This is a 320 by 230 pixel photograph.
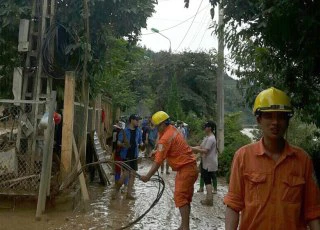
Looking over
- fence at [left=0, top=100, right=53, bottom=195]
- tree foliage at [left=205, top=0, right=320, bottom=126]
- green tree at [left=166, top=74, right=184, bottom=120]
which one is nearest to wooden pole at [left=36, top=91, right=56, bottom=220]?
fence at [left=0, top=100, right=53, bottom=195]

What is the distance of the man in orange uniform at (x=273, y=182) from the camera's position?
95.9 inches

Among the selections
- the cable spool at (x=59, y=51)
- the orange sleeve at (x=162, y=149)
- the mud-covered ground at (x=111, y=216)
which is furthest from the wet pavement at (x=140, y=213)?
the cable spool at (x=59, y=51)

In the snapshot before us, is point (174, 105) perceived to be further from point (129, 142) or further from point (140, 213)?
point (140, 213)

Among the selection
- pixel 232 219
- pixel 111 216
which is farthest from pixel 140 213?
pixel 232 219

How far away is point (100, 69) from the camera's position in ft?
33.3

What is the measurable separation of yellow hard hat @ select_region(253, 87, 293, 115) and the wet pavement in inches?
174

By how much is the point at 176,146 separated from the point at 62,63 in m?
4.32

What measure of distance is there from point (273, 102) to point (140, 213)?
5.45 meters

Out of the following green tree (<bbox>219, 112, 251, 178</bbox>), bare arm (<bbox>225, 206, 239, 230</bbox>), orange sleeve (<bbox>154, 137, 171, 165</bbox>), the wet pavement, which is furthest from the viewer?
green tree (<bbox>219, 112, 251, 178</bbox>)

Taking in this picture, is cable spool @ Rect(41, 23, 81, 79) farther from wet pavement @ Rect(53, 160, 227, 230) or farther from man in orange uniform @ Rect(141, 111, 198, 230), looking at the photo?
man in orange uniform @ Rect(141, 111, 198, 230)

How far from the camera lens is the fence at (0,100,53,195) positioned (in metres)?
7.09

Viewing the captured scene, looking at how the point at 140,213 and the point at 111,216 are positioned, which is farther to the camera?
the point at 140,213

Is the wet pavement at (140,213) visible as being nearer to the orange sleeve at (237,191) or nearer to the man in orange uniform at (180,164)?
the man in orange uniform at (180,164)

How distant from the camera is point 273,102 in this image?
8.32 ft
